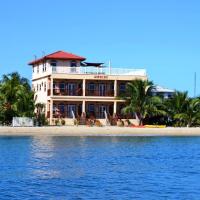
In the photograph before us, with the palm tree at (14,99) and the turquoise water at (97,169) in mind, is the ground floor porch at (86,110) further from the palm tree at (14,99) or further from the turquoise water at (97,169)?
the turquoise water at (97,169)

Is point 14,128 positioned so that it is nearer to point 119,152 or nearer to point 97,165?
point 119,152

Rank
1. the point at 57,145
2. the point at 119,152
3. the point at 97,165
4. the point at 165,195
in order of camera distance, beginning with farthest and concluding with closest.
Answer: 1. the point at 57,145
2. the point at 119,152
3. the point at 97,165
4. the point at 165,195

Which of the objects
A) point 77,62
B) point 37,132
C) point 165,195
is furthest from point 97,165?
point 77,62

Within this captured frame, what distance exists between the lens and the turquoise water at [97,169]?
22812mm

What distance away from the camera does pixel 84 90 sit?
65.6 metres

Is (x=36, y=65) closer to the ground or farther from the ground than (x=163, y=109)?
farther from the ground

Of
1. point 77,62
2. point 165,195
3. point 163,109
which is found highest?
point 77,62

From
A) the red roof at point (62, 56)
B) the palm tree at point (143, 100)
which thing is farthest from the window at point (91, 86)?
the palm tree at point (143, 100)

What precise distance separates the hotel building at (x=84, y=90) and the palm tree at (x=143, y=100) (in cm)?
291

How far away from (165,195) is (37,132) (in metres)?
34.2

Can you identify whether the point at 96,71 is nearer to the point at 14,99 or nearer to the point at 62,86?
the point at 62,86

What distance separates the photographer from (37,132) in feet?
183

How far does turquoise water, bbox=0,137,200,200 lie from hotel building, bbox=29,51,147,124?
14774 millimetres

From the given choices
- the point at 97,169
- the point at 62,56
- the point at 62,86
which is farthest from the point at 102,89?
the point at 97,169
